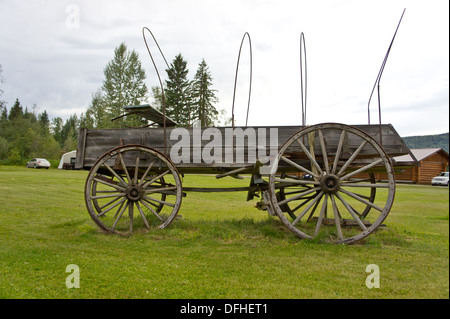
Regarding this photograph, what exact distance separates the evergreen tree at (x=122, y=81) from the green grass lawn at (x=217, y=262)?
25432mm

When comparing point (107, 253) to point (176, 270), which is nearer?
point (176, 270)

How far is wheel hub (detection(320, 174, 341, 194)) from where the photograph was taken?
5031 mm

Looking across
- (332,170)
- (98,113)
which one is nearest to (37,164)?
(98,113)

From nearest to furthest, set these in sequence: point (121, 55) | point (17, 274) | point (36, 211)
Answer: point (17, 274)
point (36, 211)
point (121, 55)

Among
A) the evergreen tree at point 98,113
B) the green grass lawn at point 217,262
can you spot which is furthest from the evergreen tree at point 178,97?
the evergreen tree at point 98,113

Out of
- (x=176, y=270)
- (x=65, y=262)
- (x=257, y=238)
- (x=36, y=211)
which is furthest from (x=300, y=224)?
(x=36, y=211)

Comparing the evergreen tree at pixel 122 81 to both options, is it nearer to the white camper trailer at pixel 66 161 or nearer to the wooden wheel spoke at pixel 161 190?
the white camper trailer at pixel 66 161

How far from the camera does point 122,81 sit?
31.2 m

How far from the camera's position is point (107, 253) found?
4.58 meters

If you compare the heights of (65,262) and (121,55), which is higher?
(121,55)

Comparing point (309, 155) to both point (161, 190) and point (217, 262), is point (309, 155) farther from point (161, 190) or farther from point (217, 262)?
point (161, 190)

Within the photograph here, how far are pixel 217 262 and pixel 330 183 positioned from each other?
7.25 ft

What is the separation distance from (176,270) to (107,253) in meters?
1.33
